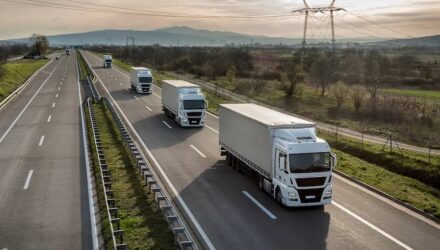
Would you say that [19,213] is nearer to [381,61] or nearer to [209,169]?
[209,169]

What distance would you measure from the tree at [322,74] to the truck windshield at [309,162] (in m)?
54.6

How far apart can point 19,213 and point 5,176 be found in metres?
5.84

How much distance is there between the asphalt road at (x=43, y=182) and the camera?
48.9 ft

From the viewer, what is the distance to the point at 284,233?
50.8 ft

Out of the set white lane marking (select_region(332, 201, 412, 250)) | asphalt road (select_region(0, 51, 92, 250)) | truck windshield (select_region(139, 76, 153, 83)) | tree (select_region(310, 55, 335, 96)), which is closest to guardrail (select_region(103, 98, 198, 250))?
asphalt road (select_region(0, 51, 92, 250))

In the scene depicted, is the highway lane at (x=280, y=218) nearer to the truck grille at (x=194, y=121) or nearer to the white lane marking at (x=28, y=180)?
the white lane marking at (x=28, y=180)

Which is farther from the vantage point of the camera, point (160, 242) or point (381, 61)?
point (381, 61)

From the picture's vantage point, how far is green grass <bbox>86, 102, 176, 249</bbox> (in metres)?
14.5

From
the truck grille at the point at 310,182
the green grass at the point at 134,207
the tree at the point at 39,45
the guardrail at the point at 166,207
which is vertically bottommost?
the green grass at the point at 134,207

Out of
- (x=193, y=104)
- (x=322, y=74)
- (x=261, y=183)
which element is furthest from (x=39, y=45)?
(x=261, y=183)

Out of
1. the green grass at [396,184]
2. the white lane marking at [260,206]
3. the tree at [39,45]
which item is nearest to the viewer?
the white lane marking at [260,206]

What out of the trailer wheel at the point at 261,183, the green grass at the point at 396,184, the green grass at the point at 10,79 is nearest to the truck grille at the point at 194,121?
the green grass at the point at 396,184

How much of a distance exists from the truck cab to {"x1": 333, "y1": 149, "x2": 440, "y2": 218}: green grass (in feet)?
12.8

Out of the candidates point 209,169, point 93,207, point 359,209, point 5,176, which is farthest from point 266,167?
point 5,176
